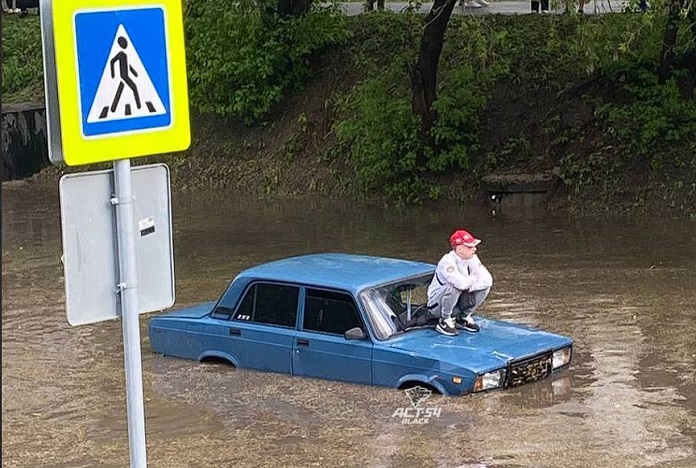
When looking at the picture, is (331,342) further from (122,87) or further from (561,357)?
(122,87)

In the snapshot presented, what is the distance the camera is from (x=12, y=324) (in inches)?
567

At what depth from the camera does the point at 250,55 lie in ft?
87.2

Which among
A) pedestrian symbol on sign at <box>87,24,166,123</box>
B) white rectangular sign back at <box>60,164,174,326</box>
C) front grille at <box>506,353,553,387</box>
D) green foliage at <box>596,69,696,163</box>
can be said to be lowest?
front grille at <box>506,353,553,387</box>

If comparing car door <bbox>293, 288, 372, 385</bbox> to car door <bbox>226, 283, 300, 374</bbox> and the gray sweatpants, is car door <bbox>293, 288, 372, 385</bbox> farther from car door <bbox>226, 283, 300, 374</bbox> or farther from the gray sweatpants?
the gray sweatpants

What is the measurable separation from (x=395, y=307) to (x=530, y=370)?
1.30 m

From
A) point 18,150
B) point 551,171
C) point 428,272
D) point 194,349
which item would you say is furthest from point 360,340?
point 551,171

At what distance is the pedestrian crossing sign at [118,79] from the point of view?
4.37 metres

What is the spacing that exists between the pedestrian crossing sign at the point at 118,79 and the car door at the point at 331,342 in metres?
5.90

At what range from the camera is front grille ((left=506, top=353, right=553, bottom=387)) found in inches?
392

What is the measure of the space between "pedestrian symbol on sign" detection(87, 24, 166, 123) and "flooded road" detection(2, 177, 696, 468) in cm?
442

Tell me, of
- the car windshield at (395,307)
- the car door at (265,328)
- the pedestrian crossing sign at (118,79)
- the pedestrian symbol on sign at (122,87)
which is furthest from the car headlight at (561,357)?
the pedestrian symbol on sign at (122,87)

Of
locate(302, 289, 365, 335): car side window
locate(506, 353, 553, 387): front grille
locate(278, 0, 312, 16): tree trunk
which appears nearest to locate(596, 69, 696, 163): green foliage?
locate(278, 0, 312, 16): tree trunk

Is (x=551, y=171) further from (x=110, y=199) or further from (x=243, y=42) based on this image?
(x=110, y=199)

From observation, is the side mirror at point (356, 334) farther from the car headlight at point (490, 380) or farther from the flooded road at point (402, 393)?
the car headlight at point (490, 380)
